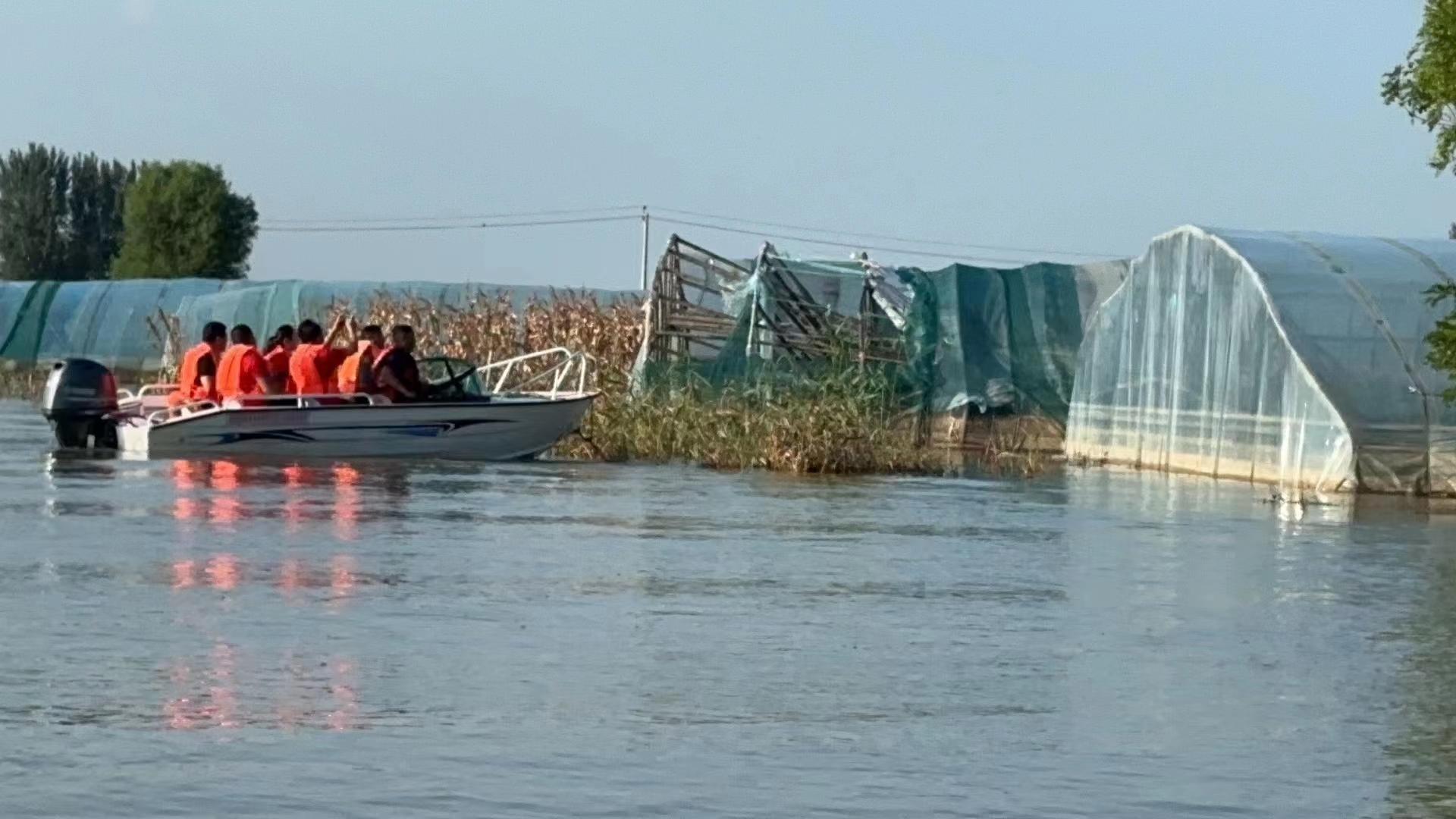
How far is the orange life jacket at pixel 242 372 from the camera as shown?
27.4 m

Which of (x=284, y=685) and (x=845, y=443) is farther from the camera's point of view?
(x=845, y=443)

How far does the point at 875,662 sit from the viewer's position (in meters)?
11.6

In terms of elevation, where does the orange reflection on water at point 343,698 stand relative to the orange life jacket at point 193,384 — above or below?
below

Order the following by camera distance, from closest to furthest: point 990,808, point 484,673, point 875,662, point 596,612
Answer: point 990,808, point 484,673, point 875,662, point 596,612

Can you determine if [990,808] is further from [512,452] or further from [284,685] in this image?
[512,452]

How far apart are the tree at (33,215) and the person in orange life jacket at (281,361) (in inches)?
3478

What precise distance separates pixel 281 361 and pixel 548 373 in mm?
5257

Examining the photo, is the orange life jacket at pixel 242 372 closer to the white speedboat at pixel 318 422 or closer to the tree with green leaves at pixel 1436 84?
the white speedboat at pixel 318 422

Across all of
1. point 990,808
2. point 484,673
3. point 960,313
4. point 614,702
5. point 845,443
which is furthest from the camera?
point 960,313

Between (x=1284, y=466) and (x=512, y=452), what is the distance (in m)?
8.45

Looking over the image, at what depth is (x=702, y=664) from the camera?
11.3m

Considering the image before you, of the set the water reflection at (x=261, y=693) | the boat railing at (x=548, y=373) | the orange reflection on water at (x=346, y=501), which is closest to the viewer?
the water reflection at (x=261, y=693)

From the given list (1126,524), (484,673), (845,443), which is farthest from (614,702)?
(845,443)

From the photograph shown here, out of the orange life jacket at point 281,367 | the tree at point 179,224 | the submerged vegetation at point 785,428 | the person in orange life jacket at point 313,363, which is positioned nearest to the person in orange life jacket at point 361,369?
the person in orange life jacket at point 313,363
